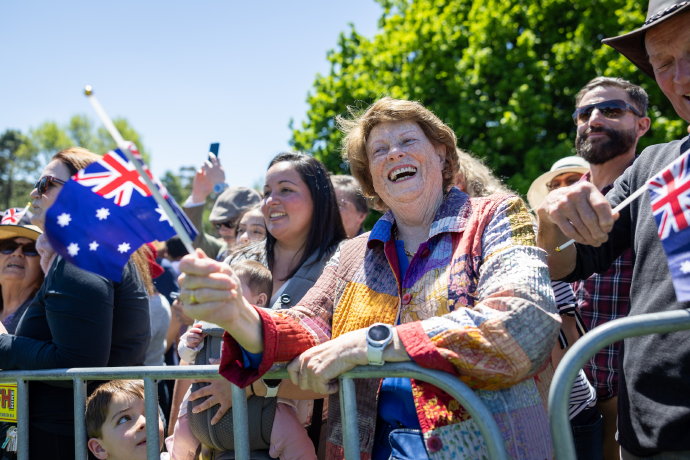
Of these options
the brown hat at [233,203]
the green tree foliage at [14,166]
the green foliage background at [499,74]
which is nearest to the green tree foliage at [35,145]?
the green tree foliage at [14,166]

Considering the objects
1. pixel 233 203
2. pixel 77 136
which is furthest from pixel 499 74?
pixel 77 136

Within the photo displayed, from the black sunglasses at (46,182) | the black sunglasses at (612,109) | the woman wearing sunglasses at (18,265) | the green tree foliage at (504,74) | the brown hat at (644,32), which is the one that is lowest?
the woman wearing sunglasses at (18,265)

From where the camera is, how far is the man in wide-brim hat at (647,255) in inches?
Answer: 75.1

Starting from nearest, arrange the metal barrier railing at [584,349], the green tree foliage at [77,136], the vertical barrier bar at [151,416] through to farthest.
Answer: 1. the metal barrier railing at [584,349]
2. the vertical barrier bar at [151,416]
3. the green tree foliage at [77,136]

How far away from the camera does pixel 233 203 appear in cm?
621

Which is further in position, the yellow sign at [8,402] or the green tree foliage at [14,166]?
the green tree foliage at [14,166]

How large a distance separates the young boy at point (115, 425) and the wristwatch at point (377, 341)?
1.60 metres

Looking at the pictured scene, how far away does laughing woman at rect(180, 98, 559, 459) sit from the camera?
1.90 metres

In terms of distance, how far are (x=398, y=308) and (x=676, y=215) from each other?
99cm

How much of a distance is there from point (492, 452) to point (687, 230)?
806 mm

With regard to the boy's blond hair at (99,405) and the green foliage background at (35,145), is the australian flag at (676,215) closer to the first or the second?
the boy's blond hair at (99,405)

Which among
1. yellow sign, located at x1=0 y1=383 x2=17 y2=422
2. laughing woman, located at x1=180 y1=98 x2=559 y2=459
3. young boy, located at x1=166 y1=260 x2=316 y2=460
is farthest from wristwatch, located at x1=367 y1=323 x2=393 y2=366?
yellow sign, located at x1=0 y1=383 x2=17 y2=422

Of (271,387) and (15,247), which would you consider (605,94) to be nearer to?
(271,387)

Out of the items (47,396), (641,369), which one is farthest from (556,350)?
(47,396)
